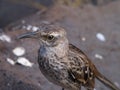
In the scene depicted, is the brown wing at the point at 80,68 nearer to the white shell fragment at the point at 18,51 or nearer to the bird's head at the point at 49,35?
the bird's head at the point at 49,35

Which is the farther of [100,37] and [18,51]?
[100,37]

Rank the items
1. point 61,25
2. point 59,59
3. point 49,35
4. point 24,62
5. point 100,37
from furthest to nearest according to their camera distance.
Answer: point 100,37 → point 61,25 → point 24,62 → point 59,59 → point 49,35

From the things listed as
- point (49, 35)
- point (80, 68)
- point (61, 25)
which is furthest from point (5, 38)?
point (49, 35)

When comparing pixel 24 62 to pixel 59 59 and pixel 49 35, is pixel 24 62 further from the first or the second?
pixel 49 35

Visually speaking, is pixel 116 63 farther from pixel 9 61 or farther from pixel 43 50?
pixel 43 50

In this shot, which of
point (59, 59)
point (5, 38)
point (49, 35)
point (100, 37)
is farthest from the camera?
point (100, 37)

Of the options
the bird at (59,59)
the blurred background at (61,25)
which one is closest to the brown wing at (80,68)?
the bird at (59,59)

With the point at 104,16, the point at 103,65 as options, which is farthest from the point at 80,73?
the point at 104,16

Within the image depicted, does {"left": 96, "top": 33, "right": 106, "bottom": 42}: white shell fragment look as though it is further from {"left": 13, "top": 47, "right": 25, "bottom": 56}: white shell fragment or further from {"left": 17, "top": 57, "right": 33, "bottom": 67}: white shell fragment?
{"left": 17, "top": 57, "right": 33, "bottom": 67}: white shell fragment

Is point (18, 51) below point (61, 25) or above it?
below
